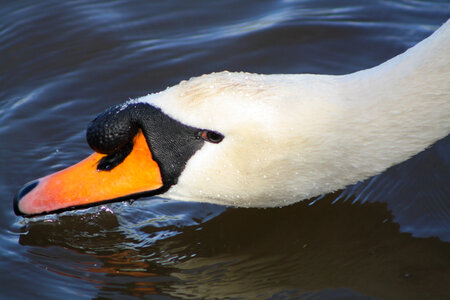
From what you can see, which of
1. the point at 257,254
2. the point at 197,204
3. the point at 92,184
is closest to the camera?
the point at 92,184

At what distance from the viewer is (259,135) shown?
4.52 m

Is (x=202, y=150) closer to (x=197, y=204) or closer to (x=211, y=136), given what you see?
(x=211, y=136)

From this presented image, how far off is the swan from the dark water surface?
697 mm

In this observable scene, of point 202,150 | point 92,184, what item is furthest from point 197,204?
point 202,150

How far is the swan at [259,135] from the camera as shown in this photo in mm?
4488

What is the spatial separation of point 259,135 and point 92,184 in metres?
1.23

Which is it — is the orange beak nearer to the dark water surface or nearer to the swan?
the swan

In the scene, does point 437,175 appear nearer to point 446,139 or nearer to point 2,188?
point 446,139

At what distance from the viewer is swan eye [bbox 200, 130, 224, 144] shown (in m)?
4.54

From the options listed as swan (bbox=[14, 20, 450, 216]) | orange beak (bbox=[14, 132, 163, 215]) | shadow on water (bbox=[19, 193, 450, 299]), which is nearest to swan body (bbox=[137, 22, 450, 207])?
swan (bbox=[14, 20, 450, 216])

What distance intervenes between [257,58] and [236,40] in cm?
41

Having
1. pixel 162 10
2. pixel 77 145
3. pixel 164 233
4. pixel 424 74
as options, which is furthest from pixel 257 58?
pixel 424 74

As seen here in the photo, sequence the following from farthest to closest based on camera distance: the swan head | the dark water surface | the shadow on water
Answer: the dark water surface
the shadow on water
the swan head

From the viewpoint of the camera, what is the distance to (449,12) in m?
8.69
